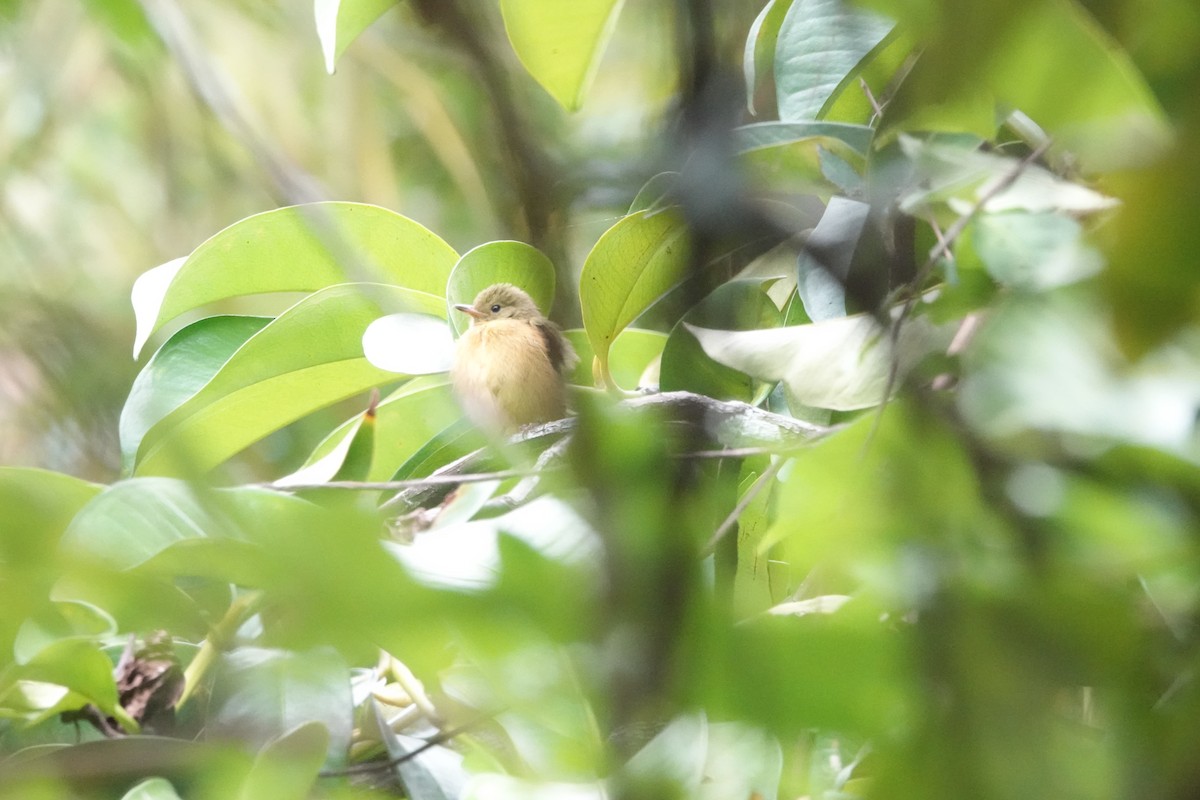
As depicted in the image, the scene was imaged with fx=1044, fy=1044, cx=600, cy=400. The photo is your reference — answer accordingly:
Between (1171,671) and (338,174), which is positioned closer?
(1171,671)

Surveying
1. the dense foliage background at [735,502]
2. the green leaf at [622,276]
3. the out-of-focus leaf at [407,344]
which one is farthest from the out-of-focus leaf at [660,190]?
the out-of-focus leaf at [407,344]

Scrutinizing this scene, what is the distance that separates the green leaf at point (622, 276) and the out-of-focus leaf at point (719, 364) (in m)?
0.05

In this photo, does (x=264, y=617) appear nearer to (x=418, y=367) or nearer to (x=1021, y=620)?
(x=1021, y=620)

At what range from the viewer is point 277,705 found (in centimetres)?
63

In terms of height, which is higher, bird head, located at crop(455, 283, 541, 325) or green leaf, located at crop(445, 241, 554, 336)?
green leaf, located at crop(445, 241, 554, 336)

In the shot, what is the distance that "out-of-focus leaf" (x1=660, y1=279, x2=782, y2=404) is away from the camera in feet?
2.79

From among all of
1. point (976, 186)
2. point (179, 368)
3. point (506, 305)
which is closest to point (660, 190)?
point (976, 186)

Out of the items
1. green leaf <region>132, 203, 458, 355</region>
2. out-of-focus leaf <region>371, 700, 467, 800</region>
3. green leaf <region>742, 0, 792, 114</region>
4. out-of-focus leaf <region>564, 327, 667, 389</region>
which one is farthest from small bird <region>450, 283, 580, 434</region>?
out-of-focus leaf <region>371, 700, 467, 800</region>

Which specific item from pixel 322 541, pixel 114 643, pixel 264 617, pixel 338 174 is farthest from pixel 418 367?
pixel 338 174

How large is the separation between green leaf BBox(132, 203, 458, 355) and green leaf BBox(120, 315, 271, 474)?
0.09 ft

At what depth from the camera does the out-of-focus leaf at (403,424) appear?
1044 mm

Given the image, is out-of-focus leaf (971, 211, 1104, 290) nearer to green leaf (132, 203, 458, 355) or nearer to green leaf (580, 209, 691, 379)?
green leaf (580, 209, 691, 379)

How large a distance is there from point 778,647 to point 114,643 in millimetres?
726

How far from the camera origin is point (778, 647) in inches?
11.4
